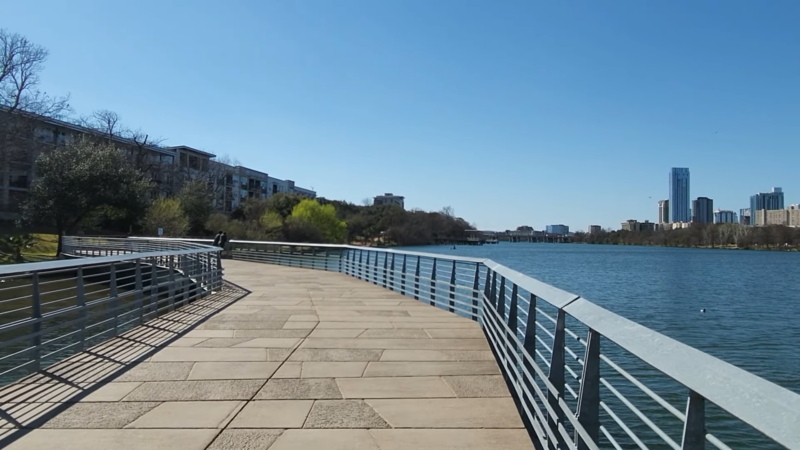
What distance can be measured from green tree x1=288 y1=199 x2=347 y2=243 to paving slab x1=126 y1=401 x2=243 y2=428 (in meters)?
64.6

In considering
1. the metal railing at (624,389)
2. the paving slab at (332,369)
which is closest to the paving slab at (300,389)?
the paving slab at (332,369)

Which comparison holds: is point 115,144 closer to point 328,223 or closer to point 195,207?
point 195,207

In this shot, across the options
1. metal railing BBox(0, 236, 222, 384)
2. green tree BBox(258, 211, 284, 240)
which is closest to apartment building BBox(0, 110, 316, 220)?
green tree BBox(258, 211, 284, 240)

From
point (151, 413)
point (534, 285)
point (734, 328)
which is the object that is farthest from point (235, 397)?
point (734, 328)

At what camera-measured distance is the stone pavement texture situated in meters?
4.72

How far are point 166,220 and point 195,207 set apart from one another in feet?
24.8

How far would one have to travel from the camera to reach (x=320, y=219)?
81188mm

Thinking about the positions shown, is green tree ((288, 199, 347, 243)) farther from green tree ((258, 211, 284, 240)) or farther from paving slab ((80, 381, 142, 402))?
paving slab ((80, 381, 142, 402))

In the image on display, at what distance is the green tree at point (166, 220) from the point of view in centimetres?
5231

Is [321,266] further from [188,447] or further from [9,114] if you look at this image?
[9,114]

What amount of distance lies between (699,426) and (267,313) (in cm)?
1075

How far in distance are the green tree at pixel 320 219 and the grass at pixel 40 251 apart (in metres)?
26.3

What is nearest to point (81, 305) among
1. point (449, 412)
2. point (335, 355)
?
point (335, 355)

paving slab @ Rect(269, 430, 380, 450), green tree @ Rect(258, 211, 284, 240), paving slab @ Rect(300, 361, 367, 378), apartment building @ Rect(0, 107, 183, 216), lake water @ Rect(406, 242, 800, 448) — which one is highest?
apartment building @ Rect(0, 107, 183, 216)
